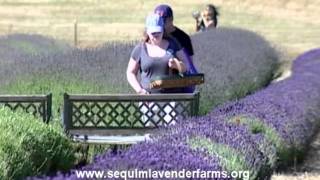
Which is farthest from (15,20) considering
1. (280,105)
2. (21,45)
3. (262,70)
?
(280,105)

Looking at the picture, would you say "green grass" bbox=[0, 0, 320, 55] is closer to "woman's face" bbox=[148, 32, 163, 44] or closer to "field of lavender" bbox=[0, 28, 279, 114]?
"field of lavender" bbox=[0, 28, 279, 114]

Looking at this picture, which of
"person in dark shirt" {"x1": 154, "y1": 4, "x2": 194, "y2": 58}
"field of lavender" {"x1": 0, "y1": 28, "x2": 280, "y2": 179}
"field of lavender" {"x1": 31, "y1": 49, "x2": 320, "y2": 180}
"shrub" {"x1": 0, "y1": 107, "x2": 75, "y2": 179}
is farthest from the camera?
"field of lavender" {"x1": 0, "y1": 28, "x2": 280, "y2": 179}

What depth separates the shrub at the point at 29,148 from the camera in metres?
5.84

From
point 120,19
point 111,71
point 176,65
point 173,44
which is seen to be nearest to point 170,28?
point 173,44

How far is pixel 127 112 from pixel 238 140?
200 cm

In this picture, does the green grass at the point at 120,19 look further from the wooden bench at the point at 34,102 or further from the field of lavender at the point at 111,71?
the wooden bench at the point at 34,102

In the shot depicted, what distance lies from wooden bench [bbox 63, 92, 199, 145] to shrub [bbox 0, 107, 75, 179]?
875mm

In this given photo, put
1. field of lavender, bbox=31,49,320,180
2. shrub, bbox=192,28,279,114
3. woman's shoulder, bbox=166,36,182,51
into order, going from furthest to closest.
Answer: shrub, bbox=192,28,279,114
woman's shoulder, bbox=166,36,182,51
field of lavender, bbox=31,49,320,180

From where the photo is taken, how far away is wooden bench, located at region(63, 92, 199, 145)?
830 centimetres

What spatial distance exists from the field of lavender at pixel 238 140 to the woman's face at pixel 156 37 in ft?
2.58

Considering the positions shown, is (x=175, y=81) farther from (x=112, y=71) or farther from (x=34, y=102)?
(x=112, y=71)

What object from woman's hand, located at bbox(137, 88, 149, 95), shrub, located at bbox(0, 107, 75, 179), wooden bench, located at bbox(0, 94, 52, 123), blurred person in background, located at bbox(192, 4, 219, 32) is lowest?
shrub, located at bbox(0, 107, 75, 179)

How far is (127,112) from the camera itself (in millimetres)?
8523

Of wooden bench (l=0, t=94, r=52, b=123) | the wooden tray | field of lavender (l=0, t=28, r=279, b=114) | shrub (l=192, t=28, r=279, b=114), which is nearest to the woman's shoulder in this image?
the wooden tray
